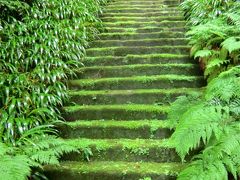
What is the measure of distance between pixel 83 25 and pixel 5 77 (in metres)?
2.31

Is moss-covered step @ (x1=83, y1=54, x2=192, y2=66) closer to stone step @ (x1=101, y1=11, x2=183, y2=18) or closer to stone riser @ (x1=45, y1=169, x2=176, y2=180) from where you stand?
stone step @ (x1=101, y1=11, x2=183, y2=18)

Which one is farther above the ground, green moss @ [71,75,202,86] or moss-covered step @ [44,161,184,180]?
green moss @ [71,75,202,86]

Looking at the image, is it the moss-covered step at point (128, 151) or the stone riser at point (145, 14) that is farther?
the stone riser at point (145, 14)

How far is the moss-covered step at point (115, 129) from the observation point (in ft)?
12.7

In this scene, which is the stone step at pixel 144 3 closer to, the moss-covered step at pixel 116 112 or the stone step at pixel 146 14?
the stone step at pixel 146 14

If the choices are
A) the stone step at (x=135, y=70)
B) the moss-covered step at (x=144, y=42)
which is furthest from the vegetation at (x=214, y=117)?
the moss-covered step at (x=144, y=42)

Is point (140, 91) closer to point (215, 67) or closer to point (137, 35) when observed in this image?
point (215, 67)

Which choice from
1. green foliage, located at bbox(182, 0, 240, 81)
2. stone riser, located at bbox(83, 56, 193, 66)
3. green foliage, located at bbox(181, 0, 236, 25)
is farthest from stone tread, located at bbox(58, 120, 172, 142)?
green foliage, located at bbox(181, 0, 236, 25)

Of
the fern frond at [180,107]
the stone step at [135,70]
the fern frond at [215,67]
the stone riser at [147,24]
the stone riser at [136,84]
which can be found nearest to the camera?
the fern frond at [180,107]

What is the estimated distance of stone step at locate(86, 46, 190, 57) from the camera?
18.1 feet

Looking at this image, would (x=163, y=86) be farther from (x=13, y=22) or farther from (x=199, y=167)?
(x=13, y=22)

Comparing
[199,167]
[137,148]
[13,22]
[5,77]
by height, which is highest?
[13,22]

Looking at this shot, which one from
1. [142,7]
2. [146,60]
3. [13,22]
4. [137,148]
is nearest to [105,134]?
[137,148]

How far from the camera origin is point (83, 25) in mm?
6129
